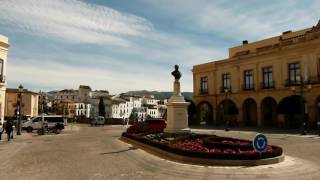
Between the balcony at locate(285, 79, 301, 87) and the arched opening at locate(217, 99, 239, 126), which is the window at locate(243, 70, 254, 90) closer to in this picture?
the arched opening at locate(217, 99, 239, 126)

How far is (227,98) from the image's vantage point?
2254 inches

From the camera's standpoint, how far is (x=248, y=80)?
178ft

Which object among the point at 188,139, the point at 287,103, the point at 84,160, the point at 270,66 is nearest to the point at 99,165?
the point at 84,160

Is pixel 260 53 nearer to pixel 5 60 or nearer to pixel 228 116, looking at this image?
pixel 228 116

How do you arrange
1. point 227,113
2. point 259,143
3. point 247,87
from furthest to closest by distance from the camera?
point 227,113, point 247,87, point 259,143

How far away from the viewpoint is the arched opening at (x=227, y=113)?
56.2 metres

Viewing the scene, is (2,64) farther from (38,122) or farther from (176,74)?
(176,74)

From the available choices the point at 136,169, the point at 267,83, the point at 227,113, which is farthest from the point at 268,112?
the point at 136,169

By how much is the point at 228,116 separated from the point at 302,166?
43990mm

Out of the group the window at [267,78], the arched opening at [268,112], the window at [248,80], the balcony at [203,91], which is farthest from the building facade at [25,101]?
the window at [267,78]

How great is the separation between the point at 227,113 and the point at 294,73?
44.4 feet

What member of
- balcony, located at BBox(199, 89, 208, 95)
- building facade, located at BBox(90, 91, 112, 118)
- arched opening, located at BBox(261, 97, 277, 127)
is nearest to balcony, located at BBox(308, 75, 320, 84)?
arched opening, located at BBox(261, 97, 277, 127)

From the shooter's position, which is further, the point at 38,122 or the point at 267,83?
the point at 267,83

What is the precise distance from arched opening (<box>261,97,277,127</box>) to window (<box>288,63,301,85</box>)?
5.03m
